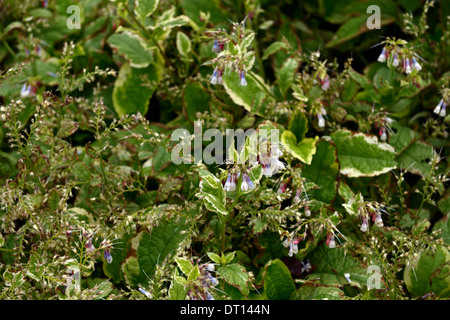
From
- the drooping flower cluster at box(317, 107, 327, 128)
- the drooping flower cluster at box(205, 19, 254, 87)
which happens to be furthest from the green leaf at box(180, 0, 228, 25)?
the drooping flower cluster at box(317, 107, 327, 128)

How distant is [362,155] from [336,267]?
1.40 feet

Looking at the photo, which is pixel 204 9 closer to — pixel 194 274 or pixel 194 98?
pixel 194 98

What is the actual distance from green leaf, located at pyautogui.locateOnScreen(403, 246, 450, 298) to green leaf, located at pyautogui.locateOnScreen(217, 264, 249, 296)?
0.58 m

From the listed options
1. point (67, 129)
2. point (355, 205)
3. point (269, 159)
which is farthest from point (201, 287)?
point (67, 129)

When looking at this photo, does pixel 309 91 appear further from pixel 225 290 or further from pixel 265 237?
pixel 225 290

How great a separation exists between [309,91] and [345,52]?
2.15 ft

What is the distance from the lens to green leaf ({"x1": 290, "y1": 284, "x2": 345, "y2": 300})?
5.20ft

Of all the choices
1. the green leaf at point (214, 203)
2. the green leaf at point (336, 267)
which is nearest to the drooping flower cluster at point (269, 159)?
the green leaf at point (214, 203)

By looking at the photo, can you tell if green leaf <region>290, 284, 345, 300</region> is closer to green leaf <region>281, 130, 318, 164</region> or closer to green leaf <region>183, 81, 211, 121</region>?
green leaf <region>281, 130, 318, 164</region>

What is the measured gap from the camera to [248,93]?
78.1 inches

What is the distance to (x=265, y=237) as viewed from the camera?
1744 mm

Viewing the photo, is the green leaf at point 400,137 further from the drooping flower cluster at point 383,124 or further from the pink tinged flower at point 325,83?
the pink tinged flower at point 325,83

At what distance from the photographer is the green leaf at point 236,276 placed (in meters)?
1.49

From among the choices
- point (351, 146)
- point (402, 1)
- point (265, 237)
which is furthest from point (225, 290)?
point (402, 1)
